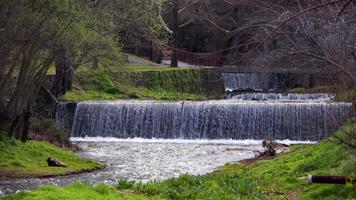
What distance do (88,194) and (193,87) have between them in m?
27.5

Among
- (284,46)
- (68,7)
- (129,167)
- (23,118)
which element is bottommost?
(129,167)

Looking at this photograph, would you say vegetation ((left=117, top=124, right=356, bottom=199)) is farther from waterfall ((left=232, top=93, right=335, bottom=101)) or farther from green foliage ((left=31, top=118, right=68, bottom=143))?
waterfall ((left=232, top=93, right=335, bottom=101))

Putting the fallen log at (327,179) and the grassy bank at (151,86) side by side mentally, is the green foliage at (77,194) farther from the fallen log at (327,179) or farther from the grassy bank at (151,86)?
the grassy bank at (151,86)

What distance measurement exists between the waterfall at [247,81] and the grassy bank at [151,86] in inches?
47.9

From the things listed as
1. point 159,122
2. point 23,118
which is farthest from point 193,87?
point 23,118

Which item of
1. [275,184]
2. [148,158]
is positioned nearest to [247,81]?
[148,158]

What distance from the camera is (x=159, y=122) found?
27172 millimetres

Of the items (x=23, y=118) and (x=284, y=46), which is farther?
(x=23, y=118)

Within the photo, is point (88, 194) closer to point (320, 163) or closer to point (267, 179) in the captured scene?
point (267, 179)

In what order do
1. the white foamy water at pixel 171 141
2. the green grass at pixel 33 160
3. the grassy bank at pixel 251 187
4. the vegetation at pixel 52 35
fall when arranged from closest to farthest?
the grassy bank at pixel 251 187, the vegetation at pixel 52 35, the green grass at pixel 33 160, the white foamy water at pixel 171 141

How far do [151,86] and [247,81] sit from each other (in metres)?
7.36

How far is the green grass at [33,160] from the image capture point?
16656 millimetres

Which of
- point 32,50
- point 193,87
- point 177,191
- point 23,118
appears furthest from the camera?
point 193,87

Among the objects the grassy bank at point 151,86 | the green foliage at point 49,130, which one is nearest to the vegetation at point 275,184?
the green foliage at point 49,130
